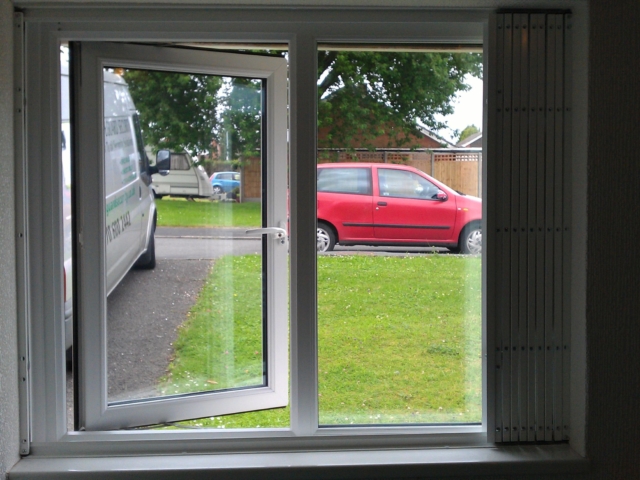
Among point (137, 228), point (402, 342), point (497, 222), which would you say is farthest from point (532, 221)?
point (137, 228)

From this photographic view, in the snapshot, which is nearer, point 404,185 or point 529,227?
point 529,227

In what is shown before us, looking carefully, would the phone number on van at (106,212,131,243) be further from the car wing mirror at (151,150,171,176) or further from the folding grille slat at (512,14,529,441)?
the folding grille slat at (512,14,529,441)

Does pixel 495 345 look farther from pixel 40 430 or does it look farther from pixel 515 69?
pixel 40 430

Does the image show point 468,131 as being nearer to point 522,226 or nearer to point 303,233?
point 522,226

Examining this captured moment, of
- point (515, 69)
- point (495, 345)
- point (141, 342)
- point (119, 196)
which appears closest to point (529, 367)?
point (495, 345)

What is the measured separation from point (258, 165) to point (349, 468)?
4.22 feet

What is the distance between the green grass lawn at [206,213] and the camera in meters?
2.88

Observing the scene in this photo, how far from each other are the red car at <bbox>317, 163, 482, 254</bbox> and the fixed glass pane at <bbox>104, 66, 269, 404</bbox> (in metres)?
0.37

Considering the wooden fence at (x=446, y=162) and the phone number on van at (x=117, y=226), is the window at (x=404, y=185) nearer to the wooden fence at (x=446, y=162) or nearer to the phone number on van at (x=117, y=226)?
the wooden fence at (x=446, y=162)

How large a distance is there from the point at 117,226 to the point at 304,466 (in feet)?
3.92

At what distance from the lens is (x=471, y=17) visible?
2.65 meters

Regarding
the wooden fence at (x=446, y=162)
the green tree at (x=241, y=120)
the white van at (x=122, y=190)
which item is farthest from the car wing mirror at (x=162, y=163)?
the wooden fence at (x=446, y=162)

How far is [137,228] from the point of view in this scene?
2854mm

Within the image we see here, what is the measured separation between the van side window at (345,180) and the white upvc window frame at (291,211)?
0.08 m
